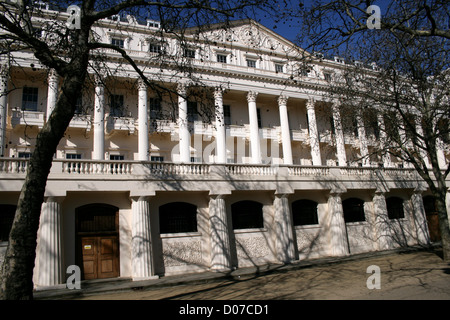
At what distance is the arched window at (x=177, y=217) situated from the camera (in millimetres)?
15648

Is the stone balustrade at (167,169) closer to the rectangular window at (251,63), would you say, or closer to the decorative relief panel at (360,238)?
the decorative relief panel at (360,238)

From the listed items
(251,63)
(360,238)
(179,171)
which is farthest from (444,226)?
(251,63)

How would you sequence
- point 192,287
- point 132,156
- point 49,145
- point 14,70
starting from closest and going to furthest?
point 49,145
point 192,287
point 14,70
point 132,156

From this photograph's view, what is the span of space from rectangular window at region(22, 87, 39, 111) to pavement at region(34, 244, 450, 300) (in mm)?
13226

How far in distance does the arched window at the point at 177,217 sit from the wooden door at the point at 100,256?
2316mm

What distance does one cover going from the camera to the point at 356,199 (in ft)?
70.2

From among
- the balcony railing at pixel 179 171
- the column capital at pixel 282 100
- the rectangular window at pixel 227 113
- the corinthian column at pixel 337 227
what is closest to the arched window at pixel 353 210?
the corinthian column at pixel 337 227

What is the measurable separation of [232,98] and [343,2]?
18.8 metres

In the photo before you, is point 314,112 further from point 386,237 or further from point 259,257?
point 259,257

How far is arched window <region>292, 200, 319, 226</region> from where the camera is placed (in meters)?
19.1

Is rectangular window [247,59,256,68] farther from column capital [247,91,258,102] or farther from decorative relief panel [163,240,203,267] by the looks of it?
decorative relief panel [163,240,203,267]

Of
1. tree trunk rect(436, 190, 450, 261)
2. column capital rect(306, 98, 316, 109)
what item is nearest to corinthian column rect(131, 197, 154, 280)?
tree trunk rect(436, 190, 450, 261)

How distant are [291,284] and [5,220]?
11662mm
